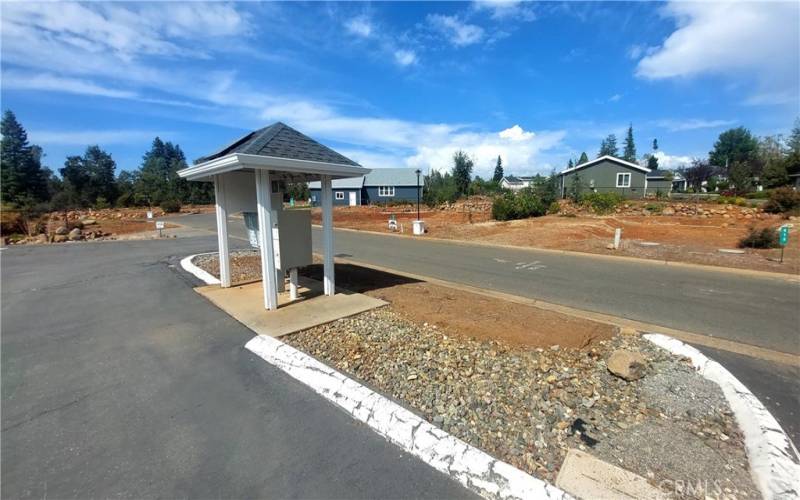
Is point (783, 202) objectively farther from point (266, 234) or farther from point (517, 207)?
point (266, 234)

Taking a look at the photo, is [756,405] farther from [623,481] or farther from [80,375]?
[80,375]

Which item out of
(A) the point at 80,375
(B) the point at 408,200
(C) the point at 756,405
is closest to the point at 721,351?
(C) the point at 756,405

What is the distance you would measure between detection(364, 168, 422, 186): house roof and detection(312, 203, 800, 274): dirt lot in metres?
26.5

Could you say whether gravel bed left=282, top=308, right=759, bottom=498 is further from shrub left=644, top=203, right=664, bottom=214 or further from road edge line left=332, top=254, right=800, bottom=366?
shrub left=644, top=203, right=664, bottom=214

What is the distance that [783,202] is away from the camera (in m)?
21.8

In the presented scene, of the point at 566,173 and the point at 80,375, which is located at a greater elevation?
the point at 566,173

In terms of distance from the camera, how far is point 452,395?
10.5 ft

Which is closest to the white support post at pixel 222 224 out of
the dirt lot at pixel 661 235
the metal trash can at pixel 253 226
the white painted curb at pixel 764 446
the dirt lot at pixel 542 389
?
the metal trash can at pixel 253 226

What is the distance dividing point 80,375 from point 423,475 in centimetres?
371

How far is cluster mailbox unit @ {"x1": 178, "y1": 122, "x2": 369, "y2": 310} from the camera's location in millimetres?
5148

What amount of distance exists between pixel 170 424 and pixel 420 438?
2.01 m

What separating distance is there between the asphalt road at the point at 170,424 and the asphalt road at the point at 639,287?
5302mm

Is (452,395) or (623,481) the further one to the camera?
(452,395)

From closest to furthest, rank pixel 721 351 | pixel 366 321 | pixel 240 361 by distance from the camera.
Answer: pixel 240 361, pixel 721 351, pixel 366 321
